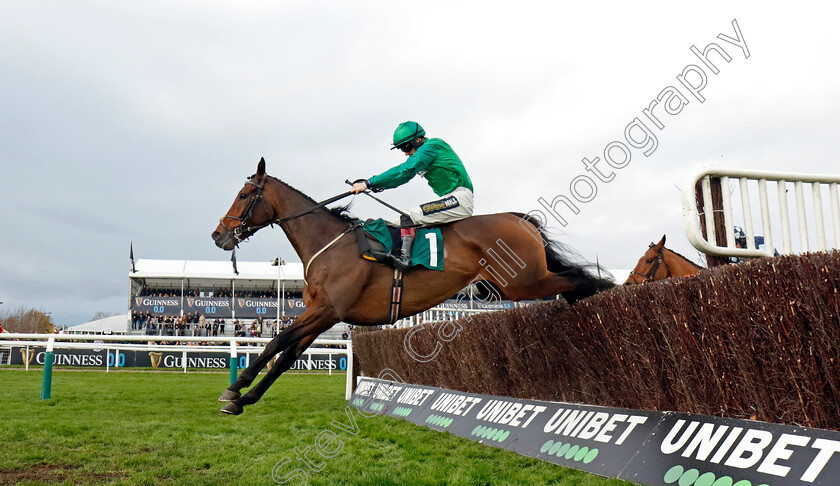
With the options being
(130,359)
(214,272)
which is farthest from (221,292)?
(130,359)

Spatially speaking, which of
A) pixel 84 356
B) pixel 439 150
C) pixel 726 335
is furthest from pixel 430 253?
pixel 84 356

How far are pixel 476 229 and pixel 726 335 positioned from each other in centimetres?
171

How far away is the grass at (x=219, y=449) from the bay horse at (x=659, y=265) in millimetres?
3090

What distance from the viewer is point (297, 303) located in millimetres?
35281

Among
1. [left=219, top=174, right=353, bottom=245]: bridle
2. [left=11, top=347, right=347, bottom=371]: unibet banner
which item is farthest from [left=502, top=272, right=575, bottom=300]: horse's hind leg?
[left=11, top=347, right=347, bottom=371]: unibet banner

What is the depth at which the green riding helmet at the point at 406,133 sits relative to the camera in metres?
4.52

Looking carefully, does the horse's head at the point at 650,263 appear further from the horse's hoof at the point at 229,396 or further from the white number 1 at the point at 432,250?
the horse's hoof at the point at 229,396

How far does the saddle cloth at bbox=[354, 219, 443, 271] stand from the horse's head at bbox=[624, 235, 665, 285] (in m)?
3.75

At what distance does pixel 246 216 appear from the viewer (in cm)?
454

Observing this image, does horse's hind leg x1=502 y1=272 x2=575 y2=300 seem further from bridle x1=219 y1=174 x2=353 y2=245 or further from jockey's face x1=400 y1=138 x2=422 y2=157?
bridle x1=219 y1=174 x2=353 y2=245

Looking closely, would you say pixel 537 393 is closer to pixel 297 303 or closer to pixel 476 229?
pixel 476 229

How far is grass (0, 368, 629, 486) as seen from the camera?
171 inches

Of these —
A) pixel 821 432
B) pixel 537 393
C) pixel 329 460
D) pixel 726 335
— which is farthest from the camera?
pixel 537 393

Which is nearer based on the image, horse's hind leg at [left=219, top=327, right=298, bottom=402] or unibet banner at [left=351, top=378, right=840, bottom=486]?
unibet banner at [left=351, top=378, right=840, bottom=486]
